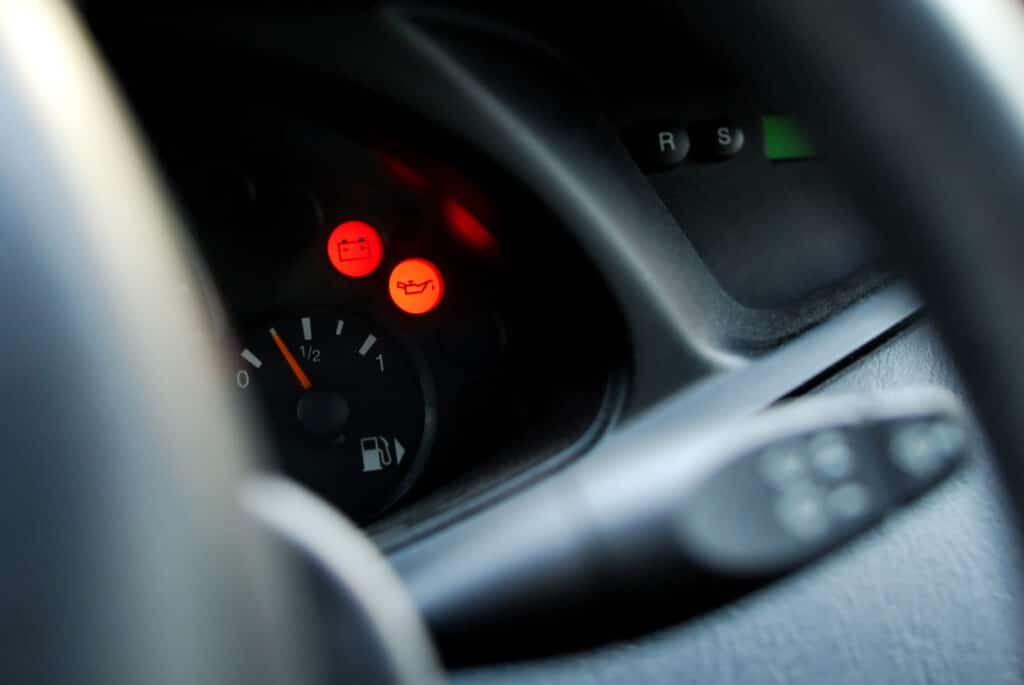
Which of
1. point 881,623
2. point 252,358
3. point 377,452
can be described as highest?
point 252,358

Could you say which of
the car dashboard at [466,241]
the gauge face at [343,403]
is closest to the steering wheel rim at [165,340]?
the car dashboard at [466,241]

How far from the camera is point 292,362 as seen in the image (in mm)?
1317

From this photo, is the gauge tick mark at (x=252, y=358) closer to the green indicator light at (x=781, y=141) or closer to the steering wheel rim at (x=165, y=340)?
the green indicator light at (x=781, y=141)

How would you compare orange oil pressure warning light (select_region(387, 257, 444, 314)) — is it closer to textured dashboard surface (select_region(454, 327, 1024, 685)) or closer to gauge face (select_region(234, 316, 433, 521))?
gauge face (select_region(234, 316, 433, 521))

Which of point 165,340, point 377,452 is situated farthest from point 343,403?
point 165,340

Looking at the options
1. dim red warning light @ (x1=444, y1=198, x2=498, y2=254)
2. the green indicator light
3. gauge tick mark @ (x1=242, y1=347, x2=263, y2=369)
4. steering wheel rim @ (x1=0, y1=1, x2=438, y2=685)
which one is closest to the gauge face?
gauge tick mark @ (x1=242, y1=347, x2=263, y2=369)

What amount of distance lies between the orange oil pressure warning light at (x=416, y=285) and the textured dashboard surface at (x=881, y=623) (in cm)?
49

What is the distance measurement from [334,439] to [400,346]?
0.11m

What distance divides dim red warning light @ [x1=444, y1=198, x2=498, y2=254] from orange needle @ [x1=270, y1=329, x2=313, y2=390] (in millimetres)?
170

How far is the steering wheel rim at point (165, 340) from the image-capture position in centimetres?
47

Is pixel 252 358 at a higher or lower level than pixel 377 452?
higher

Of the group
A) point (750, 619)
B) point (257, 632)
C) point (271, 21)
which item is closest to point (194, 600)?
point (257, 632)

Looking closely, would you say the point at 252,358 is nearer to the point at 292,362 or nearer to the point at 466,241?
the point at 292,362

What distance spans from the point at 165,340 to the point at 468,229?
0.80 m
